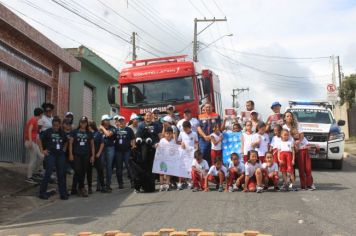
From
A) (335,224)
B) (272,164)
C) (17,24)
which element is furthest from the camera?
(17,24)

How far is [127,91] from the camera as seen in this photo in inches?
571

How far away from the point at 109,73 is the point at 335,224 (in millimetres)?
18747

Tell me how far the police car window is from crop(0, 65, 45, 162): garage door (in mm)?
8387

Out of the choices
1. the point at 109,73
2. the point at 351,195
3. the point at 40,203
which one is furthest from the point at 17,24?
the point at 109,73

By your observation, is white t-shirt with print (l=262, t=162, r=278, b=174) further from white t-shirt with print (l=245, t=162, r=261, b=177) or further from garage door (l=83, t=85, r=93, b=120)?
garage door (l=83, t=85, r=93, b=120)

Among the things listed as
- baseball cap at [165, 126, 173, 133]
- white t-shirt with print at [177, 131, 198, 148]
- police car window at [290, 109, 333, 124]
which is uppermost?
police car window at [290, 109, 333, 124]

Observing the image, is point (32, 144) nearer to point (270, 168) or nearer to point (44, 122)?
point (44, 122)

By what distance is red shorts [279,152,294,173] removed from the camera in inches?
402

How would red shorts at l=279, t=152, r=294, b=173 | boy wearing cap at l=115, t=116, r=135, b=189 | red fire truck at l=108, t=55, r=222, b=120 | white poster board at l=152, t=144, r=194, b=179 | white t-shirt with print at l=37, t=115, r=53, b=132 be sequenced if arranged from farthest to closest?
red fire truck at l=108, t=55, r=222, b=120 < white t-shirt with print at l=37, t=115, r=53, b=132 < boy wearing cap at l=115, t=116, r=135, b=189 < white poster board at l=152, t=144, r=194, b=179 < red shorts at l=279, t=152, r=294, b=173

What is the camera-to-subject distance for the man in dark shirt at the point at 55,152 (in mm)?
9966

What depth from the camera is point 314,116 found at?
608 inches

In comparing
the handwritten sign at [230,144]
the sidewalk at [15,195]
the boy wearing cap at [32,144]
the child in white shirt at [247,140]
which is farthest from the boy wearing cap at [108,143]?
the child in white shirt at [247,140]

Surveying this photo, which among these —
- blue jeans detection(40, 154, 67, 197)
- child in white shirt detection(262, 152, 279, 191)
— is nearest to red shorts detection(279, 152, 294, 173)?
child in white shirt detection(262, 152, 279, 191)

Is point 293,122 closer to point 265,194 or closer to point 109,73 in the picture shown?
point 265,194
